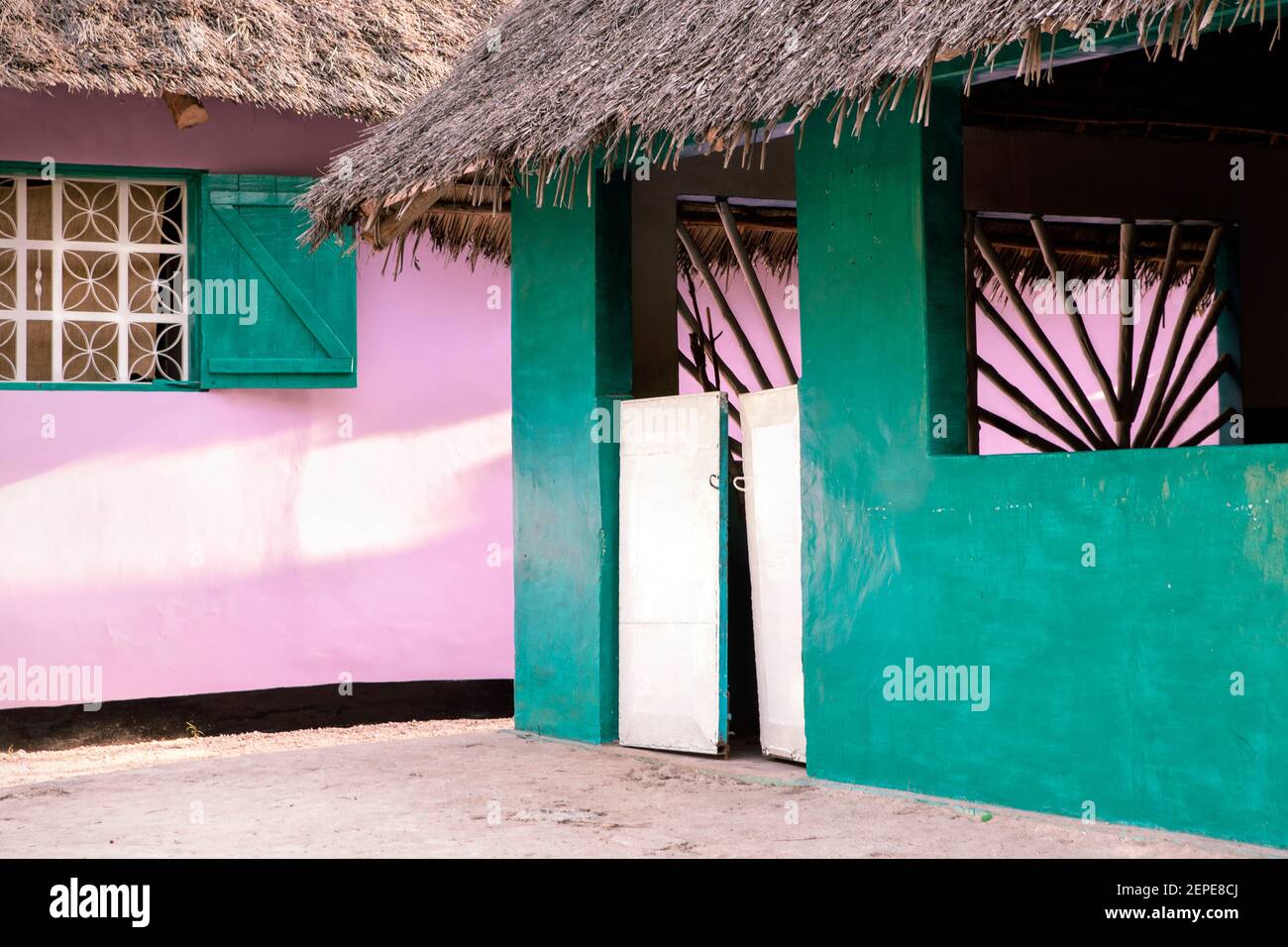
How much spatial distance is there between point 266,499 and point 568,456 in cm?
248

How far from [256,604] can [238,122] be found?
2761 mm

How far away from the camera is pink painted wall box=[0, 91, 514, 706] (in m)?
9.05

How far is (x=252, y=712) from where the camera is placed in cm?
952

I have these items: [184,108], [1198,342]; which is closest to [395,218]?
[184,108]

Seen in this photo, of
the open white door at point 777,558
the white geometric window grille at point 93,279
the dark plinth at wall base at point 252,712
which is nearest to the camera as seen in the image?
the open white door at point 777,558

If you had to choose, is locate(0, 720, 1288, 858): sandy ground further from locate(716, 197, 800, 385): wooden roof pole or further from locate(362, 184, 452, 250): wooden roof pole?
locate(362, 184, 452, 250): wooden roof pole

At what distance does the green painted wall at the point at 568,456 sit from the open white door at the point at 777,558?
805 mm

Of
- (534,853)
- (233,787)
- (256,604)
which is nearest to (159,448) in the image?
(256,604)

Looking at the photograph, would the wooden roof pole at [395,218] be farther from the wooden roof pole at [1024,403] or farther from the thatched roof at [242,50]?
the wooden roof pole at [1024,403]

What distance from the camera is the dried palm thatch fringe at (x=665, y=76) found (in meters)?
4.95

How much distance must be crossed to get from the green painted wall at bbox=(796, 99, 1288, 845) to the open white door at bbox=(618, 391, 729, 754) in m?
0.70

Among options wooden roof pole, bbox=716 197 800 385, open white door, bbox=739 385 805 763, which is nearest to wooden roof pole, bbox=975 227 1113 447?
wooden roof pole, bbox=716 197 800 385

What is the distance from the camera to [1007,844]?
5164mm

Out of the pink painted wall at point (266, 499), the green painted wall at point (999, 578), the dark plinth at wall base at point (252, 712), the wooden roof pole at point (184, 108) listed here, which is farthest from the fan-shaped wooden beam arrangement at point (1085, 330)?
the wooden roof pole at point (184, 108)
